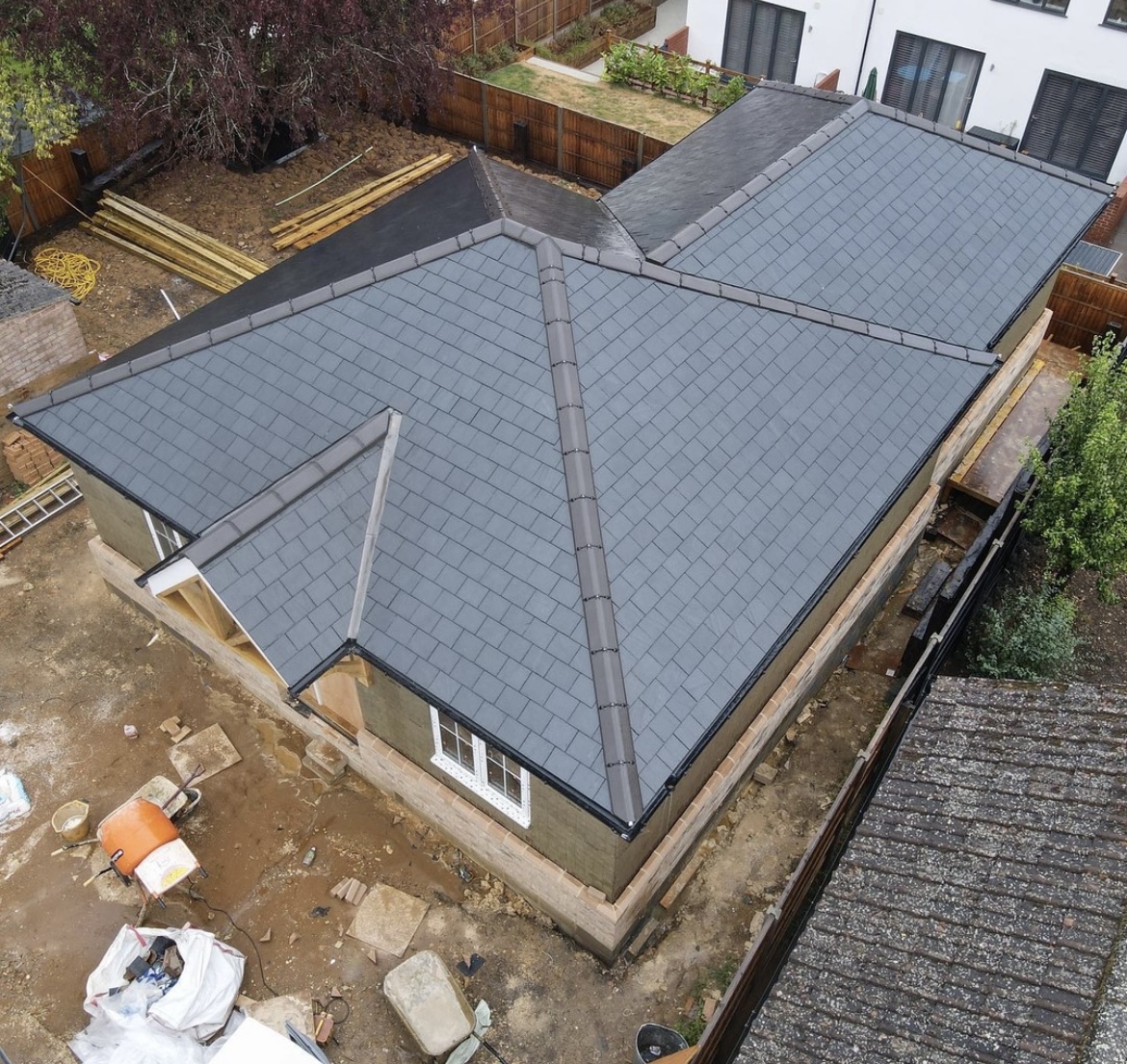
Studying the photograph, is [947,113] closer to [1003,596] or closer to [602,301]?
[1003,596]

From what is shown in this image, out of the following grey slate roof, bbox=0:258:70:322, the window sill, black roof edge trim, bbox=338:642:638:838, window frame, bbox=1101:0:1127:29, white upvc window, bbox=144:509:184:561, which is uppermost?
window frame, bbox=1101:0:1127:29

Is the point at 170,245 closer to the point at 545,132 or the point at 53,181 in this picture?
the point at 53,181

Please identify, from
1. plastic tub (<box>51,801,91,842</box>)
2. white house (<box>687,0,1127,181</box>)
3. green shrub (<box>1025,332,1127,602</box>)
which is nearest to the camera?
plastic tub (<box>51,801,91,842</box>)

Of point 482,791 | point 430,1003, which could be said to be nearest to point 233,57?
point 482,791

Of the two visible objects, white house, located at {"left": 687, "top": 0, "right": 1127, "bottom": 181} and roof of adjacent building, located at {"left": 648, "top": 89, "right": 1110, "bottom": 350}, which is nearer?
roof of adjacent building, located at {"left": 648, "top": 89, "right": 1110, "bottom": 350}

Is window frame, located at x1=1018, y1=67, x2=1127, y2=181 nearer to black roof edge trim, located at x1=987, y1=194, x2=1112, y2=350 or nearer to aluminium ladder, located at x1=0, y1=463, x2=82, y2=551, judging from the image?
black roof edge trim, located at x1=987, y1=194, x2=1112, y2=350

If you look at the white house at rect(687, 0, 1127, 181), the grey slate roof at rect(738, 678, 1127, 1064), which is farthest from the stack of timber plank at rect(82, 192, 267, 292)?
the grey slate roof at rect(738, 678, 1127, 1064)
